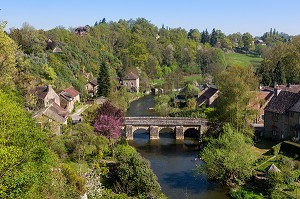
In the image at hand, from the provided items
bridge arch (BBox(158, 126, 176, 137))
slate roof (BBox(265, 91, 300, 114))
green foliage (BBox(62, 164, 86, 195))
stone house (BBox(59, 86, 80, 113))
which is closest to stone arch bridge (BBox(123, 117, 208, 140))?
bridge arch (BBox(158, 126, 176, 137))

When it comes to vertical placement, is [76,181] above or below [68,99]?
below

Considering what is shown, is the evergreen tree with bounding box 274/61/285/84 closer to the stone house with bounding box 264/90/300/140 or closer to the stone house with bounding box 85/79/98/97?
the stone house with bounding box 264/90/300/140

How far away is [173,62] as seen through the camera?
147 m

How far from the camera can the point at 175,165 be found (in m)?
46.5

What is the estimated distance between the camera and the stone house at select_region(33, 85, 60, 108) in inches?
2406

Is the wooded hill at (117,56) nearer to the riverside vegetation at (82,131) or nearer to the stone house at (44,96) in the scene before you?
the riverside vegetation at (82,131)

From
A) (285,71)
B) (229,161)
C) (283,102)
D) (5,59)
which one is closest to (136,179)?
(229,161)

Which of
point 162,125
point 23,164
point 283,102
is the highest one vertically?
point 283,102

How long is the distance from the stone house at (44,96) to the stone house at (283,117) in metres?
35.5

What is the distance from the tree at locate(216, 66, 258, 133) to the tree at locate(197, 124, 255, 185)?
35.7 ft

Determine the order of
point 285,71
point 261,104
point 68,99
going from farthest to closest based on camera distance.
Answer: point 285,71 < point 68,99 < point 261,104

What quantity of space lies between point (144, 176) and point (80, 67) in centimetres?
7403

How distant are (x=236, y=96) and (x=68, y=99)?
3463 centimetres

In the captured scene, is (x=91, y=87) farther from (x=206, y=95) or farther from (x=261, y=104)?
(x=261, y=104)
